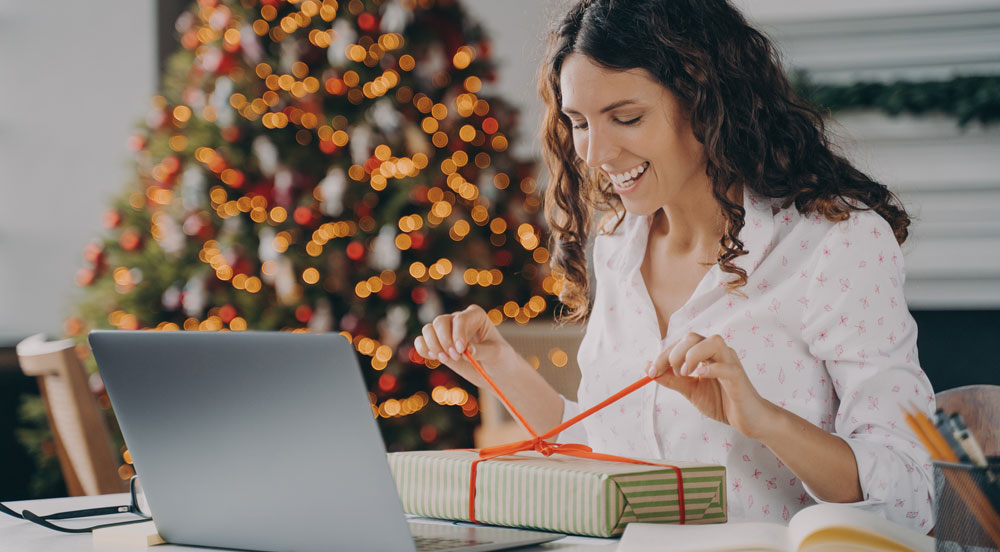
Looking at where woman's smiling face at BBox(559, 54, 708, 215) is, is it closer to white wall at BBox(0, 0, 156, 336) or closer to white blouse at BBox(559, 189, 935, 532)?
white blouse at BBox(559, 189, 935, 532)

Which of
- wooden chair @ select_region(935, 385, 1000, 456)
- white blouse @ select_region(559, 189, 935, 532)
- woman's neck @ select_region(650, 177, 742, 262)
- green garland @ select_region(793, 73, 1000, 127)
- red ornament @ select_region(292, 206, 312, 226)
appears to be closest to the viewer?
white blouse @ select_region(559, 189, 935, 532)

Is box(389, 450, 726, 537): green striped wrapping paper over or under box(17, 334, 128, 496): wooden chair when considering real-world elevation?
over

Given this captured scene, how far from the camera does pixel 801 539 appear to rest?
2.31 feet

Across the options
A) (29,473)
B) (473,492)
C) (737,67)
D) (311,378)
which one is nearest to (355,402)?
(311,378)

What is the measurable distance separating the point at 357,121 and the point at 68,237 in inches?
55.6

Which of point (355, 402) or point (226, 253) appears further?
point (226, 253)

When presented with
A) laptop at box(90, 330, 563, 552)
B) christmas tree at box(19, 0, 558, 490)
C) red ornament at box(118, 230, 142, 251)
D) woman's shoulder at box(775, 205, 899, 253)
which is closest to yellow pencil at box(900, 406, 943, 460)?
laptop at box(90, 330, 563, 552)

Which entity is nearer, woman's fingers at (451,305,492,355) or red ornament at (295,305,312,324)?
woman's fingers at (451,305,492,355)

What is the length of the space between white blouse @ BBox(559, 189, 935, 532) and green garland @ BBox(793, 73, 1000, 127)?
135 cm

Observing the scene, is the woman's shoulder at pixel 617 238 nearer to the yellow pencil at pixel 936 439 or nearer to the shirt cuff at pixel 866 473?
the shirt cuff at pixel 866 473

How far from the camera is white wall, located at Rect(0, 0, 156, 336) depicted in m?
3.64

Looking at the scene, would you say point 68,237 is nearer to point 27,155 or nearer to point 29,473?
point 27,155

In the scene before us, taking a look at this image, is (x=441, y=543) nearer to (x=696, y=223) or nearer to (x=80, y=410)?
(x=696, y=223)

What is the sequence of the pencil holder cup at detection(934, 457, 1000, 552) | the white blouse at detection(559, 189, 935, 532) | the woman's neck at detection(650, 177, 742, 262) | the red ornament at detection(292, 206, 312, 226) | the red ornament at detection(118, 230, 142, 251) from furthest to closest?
the red ornament at detection(118, 230, 142, 251)
the red ornament at detection(292, 206, 312, 226)
the woman's neck at detection(650, 177, 742, 262)
the white blouse at detection(559, 189, 935, 532)
the pencil holder cup at detection(934, 457, 1000, 552)
